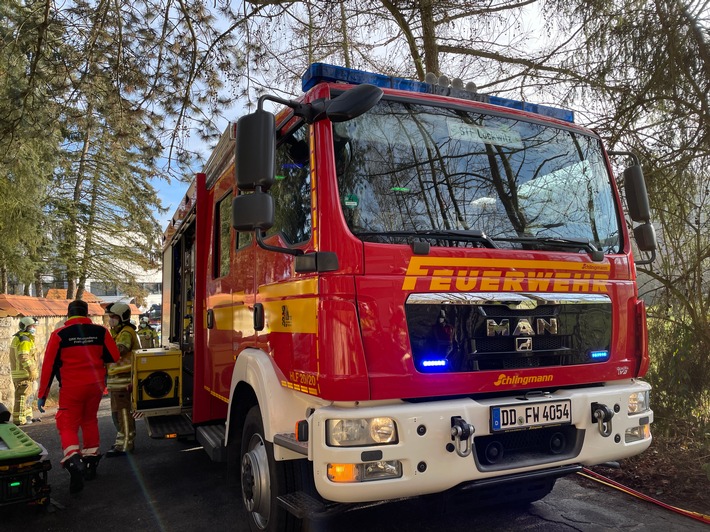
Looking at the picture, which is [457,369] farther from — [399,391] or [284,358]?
[284,358]

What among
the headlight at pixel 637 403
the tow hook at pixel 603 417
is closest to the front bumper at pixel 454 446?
the tow hook at pixel 603 417

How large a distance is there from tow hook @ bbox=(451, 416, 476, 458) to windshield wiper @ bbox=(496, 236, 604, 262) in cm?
105

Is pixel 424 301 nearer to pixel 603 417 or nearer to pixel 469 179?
pixel 469 179

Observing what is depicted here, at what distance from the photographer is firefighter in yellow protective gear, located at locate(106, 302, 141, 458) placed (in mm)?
6332

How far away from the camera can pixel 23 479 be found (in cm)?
398

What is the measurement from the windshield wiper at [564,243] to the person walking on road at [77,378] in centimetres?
412

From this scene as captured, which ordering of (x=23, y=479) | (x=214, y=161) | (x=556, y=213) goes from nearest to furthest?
(x=556, y=213)
(x=23, y=479)
(x=214, y=161)

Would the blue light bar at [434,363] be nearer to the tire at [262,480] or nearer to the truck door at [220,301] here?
the tire at [262,480]

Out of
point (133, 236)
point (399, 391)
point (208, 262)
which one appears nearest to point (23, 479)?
point (208, 262)

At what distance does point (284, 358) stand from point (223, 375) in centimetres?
141

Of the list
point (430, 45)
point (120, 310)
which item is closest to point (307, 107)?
point (120, 310)

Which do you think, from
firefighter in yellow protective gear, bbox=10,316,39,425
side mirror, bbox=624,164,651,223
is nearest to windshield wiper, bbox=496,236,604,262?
side mirror, bbox=624,164,651,223

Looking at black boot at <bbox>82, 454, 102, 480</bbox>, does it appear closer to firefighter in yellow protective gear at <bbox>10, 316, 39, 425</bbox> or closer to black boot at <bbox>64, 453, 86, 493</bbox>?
black boot at <bbox>64, 453, 86, 493</bbox>

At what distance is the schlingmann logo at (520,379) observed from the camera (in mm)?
2879
